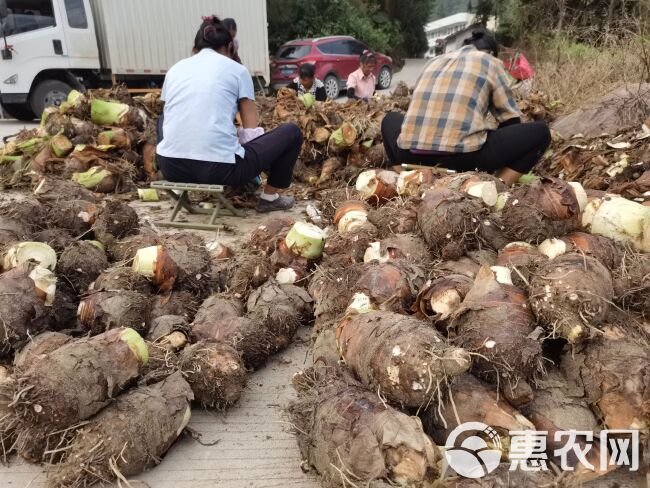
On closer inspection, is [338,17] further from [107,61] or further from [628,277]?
[628,277]

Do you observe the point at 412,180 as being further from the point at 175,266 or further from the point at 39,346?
the point at 39,346

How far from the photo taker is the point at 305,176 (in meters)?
5.90

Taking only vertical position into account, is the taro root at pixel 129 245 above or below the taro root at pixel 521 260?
below

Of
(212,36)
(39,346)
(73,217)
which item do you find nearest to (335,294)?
(39,346)

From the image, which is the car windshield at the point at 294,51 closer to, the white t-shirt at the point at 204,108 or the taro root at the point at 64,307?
the white t-shirt at the point at 204,108

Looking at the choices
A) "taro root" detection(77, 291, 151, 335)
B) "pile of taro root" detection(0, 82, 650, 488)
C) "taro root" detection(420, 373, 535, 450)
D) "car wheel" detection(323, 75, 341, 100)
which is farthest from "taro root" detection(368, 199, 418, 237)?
"car wheel" detection(323, 75, 341, 100)

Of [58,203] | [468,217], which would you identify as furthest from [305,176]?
[468,217]

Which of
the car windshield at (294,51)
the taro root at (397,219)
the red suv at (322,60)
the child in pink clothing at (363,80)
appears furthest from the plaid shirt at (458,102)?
the car windshield at (294,51)

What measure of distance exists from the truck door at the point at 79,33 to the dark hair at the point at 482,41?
9.35m

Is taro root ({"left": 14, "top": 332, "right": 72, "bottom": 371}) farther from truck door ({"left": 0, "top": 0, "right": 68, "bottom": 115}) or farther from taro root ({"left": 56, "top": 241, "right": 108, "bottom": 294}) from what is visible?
truck door ({"left": 0, "top": 0, "right": 68, "bottom": 115})

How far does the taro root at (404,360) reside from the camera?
1.70m

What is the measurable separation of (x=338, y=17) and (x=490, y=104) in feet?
74.5

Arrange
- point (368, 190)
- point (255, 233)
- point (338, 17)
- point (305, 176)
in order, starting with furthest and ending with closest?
point (338, 17) < point (305, 176) < point (368, 190) < point (255, 233)

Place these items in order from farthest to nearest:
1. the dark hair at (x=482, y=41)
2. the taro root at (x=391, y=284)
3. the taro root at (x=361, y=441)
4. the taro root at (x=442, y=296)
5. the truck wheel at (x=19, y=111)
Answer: the truck wheel at (x=19, y=111) < the dark hair at (x=482, y=41) < the taro root at (x=391, y=284) < the taro root at (x=442, y=296) < the taro root at (x=361, y=441)
